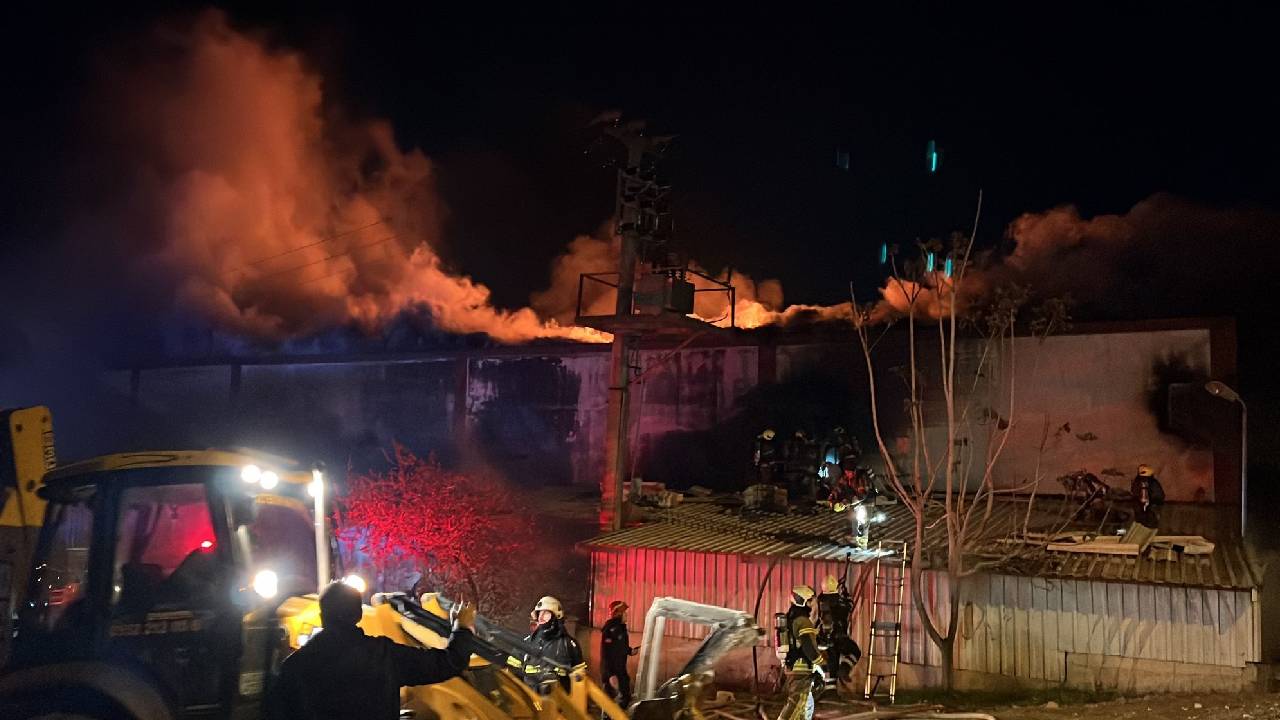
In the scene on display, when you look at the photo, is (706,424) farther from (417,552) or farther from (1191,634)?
(1191,634)

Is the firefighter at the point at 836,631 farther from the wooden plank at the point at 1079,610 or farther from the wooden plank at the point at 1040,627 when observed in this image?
the wooden plank at the point at 1079,610

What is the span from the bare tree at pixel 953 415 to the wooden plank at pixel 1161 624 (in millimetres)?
1677

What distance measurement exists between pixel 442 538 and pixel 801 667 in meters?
9.57

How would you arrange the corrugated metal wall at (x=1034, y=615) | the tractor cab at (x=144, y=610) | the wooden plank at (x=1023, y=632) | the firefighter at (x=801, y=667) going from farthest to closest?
1. the wooden plank at (x=1023, y=632)
2. the corrugated metal wall at (x=1034, y=615)
3. the firefighter at (x=801, y=667)
4. the tractor cab at (x=144, y=610)

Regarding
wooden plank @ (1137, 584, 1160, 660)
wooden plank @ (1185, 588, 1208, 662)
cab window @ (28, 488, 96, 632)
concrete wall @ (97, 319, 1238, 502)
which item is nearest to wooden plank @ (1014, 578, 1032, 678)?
wooden plank @ (1137, 584, 1160, 660)

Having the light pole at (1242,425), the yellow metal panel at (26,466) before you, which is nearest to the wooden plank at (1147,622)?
the light pole at (1242,425)

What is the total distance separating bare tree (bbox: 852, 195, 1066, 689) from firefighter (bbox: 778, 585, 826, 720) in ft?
8.58

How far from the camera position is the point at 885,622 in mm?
11781

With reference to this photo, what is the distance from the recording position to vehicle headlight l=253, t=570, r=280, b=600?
569 centimetres

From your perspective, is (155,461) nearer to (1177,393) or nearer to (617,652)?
(617,652)

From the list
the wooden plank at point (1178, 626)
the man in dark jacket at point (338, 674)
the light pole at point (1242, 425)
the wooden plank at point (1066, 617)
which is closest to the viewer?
the man in dark jacket at point (338, 674)

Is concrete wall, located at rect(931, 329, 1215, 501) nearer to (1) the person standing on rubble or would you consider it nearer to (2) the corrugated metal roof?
(2) the corrugated metal roof

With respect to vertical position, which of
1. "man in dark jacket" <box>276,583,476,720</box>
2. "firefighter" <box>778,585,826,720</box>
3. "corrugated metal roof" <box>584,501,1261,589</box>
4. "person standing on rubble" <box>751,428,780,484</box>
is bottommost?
"firefighter" <box>778,585,826,720</box>

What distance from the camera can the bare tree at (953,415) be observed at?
1109cm
